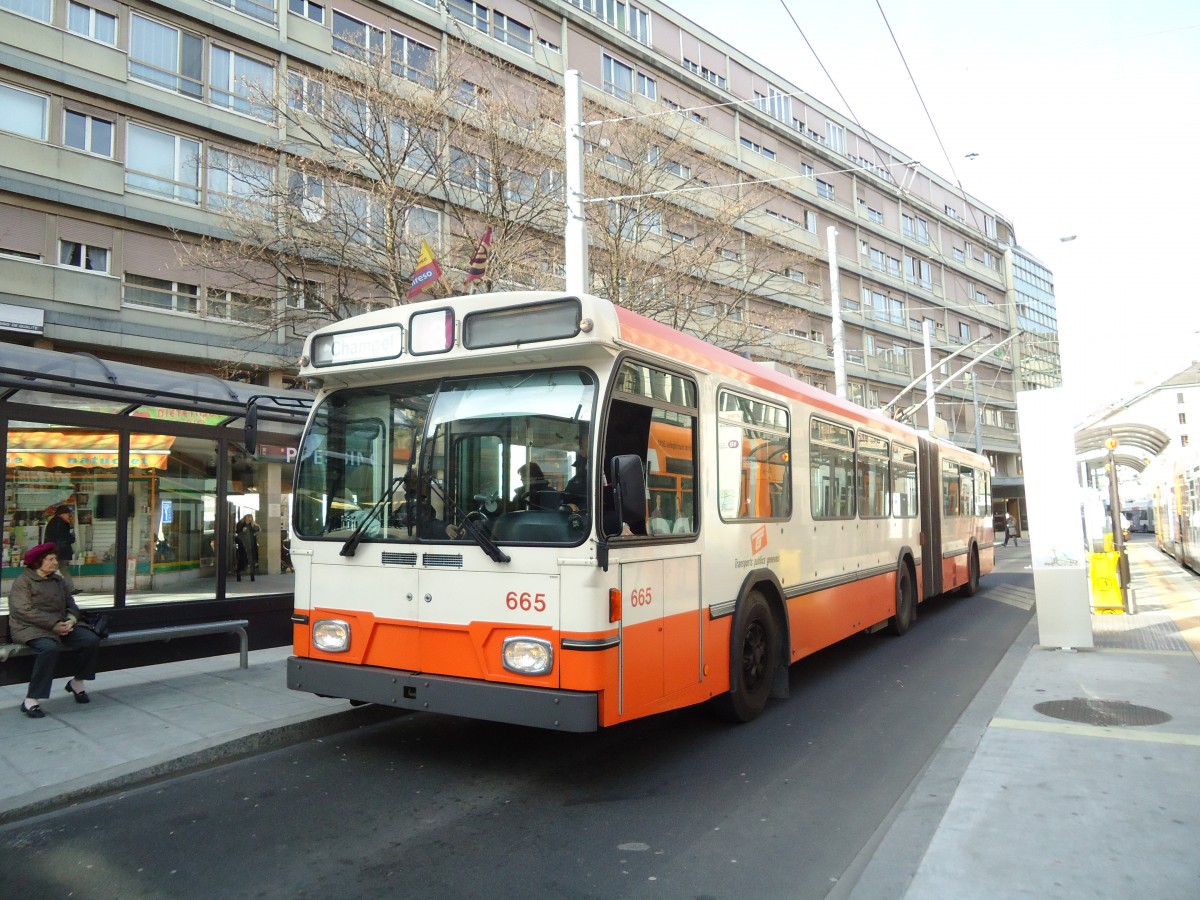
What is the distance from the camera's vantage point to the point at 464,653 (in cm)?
527

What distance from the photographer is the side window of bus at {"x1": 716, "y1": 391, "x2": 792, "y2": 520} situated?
6.55 meters

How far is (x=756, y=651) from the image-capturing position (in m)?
7.08

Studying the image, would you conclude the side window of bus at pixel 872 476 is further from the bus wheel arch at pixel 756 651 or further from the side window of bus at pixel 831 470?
the bus wheel arch at pixel 756 651

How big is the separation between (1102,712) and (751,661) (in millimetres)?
2751

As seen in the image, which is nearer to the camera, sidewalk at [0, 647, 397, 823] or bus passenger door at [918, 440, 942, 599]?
sidewalk at [0, 647, 397, 823]

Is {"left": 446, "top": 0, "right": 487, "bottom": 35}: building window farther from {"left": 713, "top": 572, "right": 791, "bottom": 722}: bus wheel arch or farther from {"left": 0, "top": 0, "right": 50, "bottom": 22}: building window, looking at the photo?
{"left": 713, "top": 572, "right": 791, "bottom": 722}: bus wheel arch

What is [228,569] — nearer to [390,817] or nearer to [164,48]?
[390,817]

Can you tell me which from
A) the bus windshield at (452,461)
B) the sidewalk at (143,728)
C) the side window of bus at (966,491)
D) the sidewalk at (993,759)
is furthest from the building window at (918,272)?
the bus windshield at (452,461)

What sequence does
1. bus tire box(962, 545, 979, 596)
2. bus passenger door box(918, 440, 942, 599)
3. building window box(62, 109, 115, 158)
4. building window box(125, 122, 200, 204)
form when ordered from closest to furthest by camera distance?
bus passenger door box(918, 440, 942, 599) → bus tire box(962, 545, 979, 596) → building window box(62, 109, 115, 158) → building window box(125, 122, 200, 204)

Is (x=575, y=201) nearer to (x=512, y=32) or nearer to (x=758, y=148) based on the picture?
(x=512, y=32)

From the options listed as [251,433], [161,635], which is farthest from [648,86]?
[161,635]

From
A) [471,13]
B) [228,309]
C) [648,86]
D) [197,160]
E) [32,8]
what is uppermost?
[648,86]

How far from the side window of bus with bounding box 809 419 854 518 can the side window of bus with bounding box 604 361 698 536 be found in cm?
283

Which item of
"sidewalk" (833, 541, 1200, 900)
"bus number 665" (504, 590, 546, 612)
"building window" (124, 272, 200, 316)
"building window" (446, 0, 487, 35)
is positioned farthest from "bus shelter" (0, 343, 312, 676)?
"building window" (446, 0, 487, 35)
